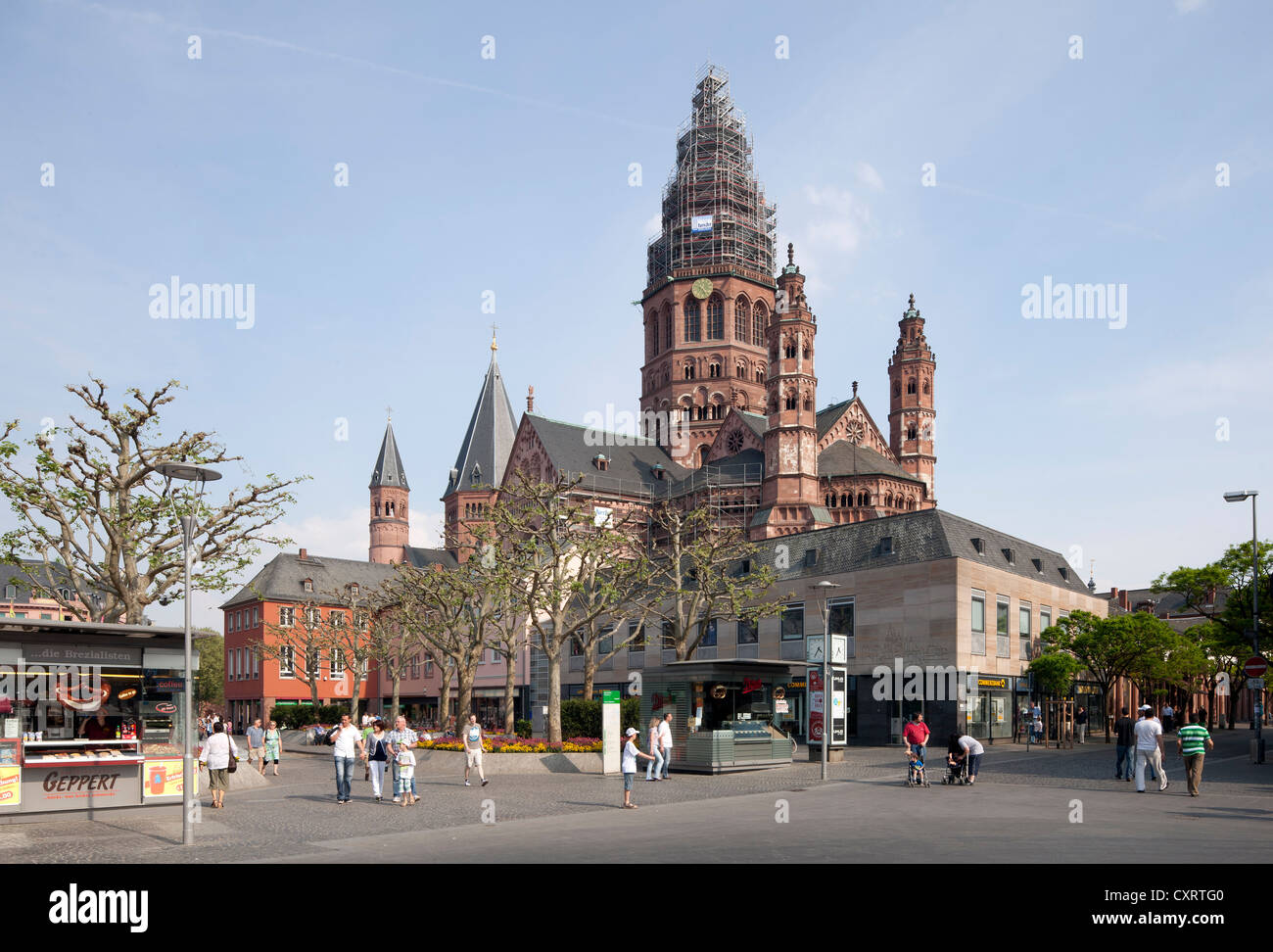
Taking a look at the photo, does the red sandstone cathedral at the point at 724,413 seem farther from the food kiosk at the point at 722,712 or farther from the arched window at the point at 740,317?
the food kiosk at the point at 722,712

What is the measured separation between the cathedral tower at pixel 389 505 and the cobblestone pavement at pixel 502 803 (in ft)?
356

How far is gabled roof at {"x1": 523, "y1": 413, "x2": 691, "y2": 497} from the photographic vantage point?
100938 millimetres

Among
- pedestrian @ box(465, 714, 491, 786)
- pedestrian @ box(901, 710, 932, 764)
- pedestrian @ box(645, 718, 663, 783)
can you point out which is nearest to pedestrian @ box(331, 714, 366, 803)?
pedestrian @ box(465, 714, 491, 786)

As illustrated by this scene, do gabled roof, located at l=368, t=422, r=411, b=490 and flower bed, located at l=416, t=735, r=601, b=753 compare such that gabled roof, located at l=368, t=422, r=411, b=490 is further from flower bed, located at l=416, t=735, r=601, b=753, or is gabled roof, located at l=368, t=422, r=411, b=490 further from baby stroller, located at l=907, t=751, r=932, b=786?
baby stroller, located at l=907, t=751, r=932, b=786

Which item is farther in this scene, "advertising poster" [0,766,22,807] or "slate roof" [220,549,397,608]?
"slate roof" [220,549,397,608]

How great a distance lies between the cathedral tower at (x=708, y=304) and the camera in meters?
110

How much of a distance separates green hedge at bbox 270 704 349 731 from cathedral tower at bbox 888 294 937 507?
1943 inches

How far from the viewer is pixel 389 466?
144250mm

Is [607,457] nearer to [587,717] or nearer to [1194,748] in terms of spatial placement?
[587,717]

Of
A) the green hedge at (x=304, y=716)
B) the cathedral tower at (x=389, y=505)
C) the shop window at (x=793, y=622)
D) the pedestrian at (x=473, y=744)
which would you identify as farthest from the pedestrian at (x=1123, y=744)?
the cathedral tower at (x=389, y=505)

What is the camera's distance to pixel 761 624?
50.4 metres

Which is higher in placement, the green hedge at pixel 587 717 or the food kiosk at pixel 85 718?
the food kiosk at pixel 85 718
